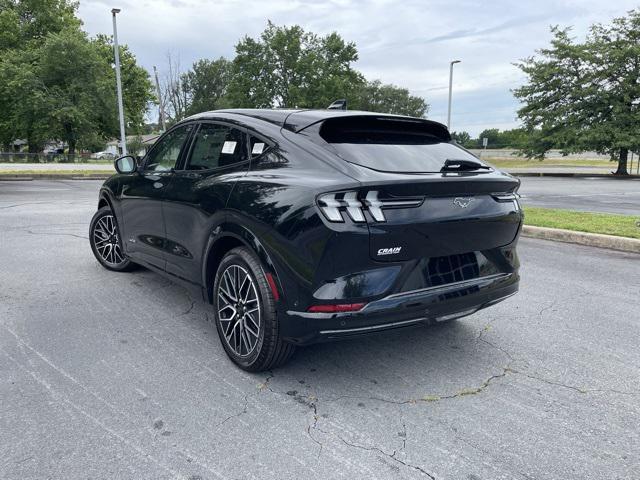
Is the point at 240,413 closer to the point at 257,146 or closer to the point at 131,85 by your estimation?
the point at 257,146

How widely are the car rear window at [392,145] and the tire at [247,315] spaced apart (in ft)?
2.89

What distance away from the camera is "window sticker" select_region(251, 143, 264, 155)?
320 centimetres

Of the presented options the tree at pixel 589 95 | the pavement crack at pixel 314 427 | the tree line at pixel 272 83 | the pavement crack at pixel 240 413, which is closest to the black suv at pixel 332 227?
the pavement crack at pixel 240 413

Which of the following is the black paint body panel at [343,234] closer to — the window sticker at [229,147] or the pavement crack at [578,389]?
the window sticker at [229,147]

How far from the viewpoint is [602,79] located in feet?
90.8

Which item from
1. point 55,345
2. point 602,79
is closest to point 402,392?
point 55,345

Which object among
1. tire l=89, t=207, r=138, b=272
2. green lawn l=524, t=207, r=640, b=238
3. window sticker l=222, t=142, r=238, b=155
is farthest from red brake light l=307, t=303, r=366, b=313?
green lawn l=524, t=207, r=640, b=238

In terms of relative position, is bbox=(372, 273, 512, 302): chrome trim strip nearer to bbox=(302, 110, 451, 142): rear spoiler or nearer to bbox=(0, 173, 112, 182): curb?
bbox=(302, 110, 451, 142): rear spoiler

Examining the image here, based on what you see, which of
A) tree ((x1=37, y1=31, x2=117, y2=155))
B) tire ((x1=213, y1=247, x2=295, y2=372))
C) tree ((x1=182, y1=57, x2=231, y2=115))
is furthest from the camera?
tree ((x1=182, y1=57, x2=231, y2=115))

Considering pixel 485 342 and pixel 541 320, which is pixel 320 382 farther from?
pixel 541 320

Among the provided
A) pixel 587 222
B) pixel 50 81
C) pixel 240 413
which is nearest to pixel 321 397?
pixel 240 413

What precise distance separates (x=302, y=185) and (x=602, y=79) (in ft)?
102

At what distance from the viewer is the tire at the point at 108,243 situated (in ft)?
17.3

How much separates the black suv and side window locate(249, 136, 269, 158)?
1cm
